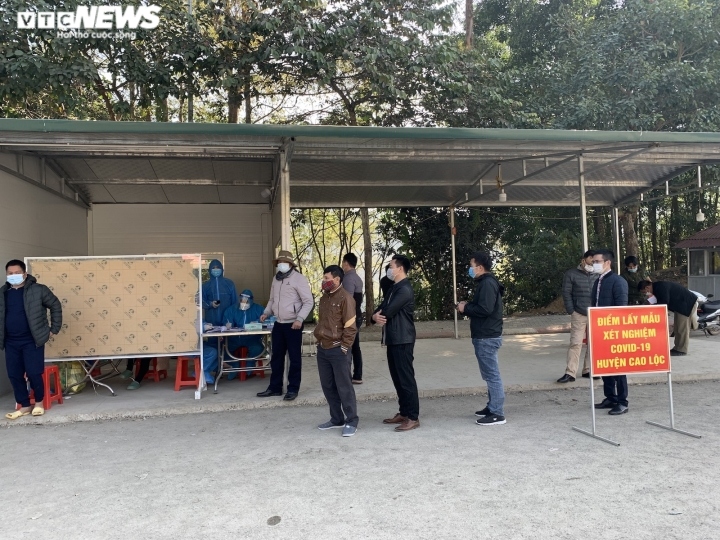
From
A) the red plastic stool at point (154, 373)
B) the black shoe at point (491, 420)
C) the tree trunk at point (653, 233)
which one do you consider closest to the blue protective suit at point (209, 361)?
the red plastic stool at point (154, 373)

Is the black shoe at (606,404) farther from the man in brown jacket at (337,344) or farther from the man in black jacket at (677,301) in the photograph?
the man in black jacket at (677,301)

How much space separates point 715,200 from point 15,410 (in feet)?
67.0

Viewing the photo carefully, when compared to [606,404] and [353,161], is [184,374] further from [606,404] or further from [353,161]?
[606,404]

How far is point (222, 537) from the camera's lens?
3074 millimetres

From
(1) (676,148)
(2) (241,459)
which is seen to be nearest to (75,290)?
(2) (241,459)

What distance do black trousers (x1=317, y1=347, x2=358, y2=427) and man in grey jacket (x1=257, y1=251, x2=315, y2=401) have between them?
1.05 m

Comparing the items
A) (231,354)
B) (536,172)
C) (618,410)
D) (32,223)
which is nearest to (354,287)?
(231,354)

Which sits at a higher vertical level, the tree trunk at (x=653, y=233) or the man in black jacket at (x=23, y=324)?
the tree trunk at (x=653, y=233)

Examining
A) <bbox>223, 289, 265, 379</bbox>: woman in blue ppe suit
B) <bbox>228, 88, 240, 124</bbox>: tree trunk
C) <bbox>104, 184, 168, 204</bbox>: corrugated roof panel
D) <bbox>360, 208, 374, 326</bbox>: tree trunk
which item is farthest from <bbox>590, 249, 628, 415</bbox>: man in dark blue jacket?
<bbox>360, 208, 374, 326</bbox>: tree trunk

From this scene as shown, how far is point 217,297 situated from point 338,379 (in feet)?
10.9

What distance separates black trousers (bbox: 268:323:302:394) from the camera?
20.0 ft

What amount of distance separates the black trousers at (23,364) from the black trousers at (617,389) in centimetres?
579

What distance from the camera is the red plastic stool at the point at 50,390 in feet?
19.5

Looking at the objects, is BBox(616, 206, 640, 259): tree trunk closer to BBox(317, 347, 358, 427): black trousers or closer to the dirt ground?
the dirt ground
